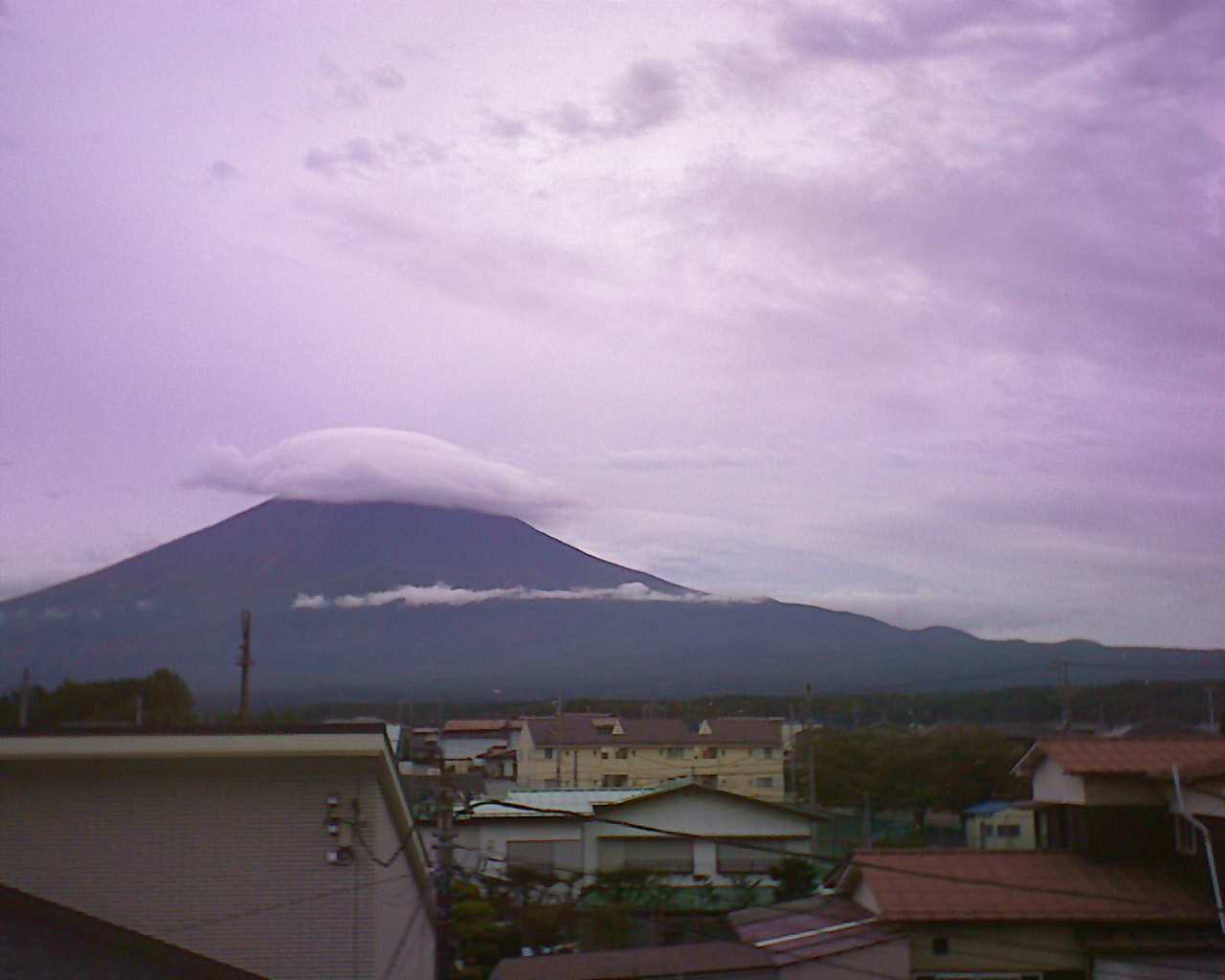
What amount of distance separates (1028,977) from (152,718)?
26184 mm

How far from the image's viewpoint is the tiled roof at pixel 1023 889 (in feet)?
47.5

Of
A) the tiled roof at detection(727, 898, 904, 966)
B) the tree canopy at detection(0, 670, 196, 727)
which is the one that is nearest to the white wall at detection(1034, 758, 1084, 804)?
the tiled roof at detection(727, 898, 904, 966)

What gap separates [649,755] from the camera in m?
42.8

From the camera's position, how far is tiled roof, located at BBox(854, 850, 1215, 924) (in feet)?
47.5

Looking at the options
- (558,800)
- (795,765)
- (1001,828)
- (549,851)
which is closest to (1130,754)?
(549,851)

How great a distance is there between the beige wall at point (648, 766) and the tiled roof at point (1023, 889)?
24.9 m

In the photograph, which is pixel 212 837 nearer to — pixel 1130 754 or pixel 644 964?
pixel 644 964

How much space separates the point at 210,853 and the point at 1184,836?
1225 cm

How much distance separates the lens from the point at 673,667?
130000mm

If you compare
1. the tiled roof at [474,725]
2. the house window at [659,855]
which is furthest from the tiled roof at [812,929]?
the tiled roof at [474,725]

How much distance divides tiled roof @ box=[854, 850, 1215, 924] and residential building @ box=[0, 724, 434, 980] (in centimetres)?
719

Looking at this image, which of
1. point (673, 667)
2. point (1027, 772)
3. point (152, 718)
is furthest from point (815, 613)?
point (1027, 772)

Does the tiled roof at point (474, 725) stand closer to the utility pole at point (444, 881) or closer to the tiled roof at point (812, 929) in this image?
the tiled roof at point (812, 929)

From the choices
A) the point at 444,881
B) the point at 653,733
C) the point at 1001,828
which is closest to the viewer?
the point at 444,881
